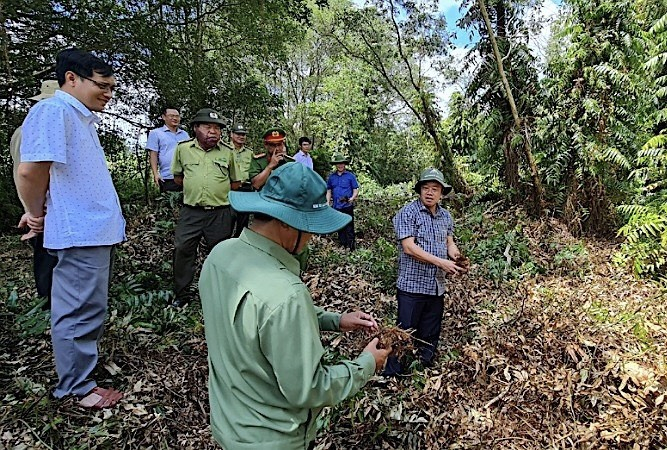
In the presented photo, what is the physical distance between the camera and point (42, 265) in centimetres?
384

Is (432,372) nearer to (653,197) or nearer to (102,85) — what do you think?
(102,85)

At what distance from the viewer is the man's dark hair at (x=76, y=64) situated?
2.72 meters

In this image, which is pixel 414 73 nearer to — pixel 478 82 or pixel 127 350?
pixel 478 82

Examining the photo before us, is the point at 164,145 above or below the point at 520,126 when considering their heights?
below

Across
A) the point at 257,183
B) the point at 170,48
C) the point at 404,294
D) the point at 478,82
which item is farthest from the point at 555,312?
the point at 170,48

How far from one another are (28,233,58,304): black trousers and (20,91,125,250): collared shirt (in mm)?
1163

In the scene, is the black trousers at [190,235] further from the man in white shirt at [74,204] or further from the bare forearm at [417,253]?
the bare forearm at [417,253]

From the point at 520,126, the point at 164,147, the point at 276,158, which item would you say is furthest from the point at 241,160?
the point at 520,126

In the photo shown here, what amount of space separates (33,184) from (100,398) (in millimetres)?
1376

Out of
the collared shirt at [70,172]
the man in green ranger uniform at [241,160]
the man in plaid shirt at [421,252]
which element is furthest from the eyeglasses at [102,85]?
the man in green ranger uniform at [241,160]

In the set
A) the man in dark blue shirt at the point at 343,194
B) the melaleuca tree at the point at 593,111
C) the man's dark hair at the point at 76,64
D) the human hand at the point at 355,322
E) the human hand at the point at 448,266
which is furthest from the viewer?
the man in dark blue shirt at the point at 343,194

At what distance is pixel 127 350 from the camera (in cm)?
358

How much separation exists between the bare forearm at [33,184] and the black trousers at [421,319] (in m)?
2.58

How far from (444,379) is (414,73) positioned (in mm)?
7930
